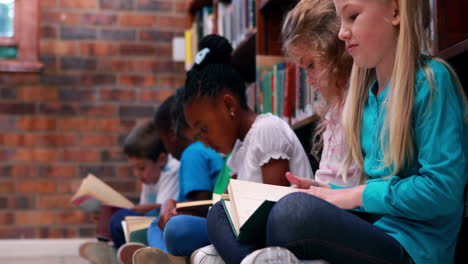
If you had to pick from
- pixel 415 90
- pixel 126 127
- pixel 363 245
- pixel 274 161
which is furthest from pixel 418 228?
pixel 126 127

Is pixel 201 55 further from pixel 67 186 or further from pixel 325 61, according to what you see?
pixel 67 186

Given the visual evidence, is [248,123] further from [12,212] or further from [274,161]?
[12,212]

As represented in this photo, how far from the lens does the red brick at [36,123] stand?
3.60 meters

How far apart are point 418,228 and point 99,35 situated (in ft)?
9.97

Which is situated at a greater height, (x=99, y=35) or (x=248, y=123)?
(x=99, y=35)

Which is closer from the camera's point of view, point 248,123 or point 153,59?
point 248,123

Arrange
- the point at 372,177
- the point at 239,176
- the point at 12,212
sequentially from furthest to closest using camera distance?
the point at 12,212
the point at 239,176
the point at 372,177

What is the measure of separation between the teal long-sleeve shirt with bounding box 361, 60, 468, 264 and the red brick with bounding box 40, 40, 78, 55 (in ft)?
9.70

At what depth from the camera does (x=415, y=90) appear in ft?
3.42

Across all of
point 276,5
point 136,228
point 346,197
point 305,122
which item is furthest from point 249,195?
point 276,5

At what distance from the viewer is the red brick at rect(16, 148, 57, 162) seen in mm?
3584

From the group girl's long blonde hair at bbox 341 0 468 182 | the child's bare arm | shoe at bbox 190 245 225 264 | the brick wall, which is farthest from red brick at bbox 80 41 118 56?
girl's long blonde hair at bbox 341 0 468 182

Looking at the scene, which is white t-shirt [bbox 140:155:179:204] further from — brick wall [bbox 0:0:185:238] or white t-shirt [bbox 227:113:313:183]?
white t-shirt [bbox 227:113:313:183]

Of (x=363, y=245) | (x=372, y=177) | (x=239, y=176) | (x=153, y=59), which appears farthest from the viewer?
(x=153, y=59)
